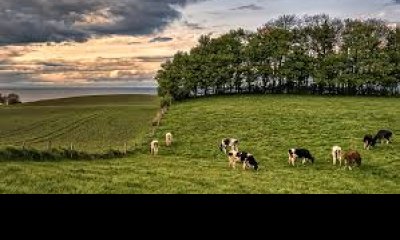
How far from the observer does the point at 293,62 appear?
3590 inches

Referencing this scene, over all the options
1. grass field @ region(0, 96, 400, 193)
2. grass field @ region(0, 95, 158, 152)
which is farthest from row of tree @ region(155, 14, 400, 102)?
grass field @ region(0, 96, 400, 193)

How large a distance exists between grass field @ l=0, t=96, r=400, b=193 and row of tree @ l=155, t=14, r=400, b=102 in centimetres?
2104

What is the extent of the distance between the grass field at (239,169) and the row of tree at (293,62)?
21.0 m

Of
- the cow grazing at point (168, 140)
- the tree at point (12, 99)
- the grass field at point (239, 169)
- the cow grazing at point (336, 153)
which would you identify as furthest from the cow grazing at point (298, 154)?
the tree at point (12, 99)

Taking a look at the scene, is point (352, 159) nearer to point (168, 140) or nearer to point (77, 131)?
point (168, 140)

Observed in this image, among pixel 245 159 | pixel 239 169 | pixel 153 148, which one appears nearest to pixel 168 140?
pixel 153 148

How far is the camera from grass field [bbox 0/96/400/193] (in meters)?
21.3

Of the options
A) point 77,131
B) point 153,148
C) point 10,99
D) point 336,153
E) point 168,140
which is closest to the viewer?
point 336,153

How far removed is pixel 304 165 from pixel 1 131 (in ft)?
153

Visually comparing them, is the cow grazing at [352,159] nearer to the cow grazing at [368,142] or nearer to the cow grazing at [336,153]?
the cow grazing at [336,153]

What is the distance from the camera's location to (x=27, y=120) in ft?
258

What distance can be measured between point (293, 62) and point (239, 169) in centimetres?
6524
